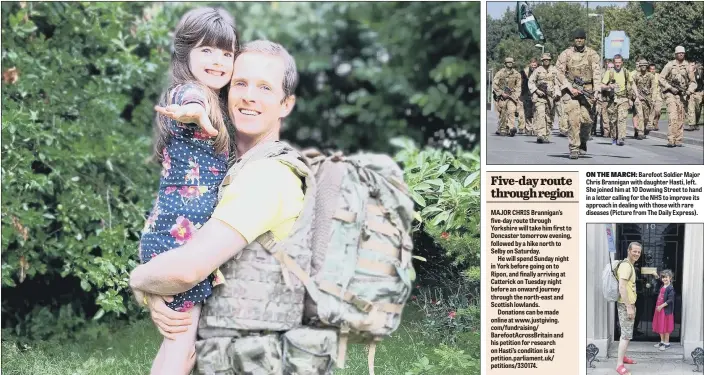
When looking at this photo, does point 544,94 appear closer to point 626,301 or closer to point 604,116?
point 604,116

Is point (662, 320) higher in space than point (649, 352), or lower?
higher

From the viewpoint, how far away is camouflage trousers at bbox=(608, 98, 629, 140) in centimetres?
564

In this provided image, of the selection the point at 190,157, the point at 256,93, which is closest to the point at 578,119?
the point at 256,93

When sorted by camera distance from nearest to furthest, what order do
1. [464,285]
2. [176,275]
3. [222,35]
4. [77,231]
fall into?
[176,275], [222,35], [464,285], [77,231]

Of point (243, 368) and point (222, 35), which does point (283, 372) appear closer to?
point (243, 368)

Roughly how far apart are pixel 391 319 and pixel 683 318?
7.62 ft

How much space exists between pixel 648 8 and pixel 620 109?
61 cm

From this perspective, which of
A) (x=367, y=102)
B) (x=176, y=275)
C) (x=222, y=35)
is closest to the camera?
(x=176, y=275)

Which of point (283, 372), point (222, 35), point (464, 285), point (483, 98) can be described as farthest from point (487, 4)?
Answer: point (283, 372)

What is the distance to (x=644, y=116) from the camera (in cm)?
568

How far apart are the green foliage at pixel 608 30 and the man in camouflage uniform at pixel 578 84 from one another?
0.05 meters

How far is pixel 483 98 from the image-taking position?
566cm

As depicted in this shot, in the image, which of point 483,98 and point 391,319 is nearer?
point 391,319

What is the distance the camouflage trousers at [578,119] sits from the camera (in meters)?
5.59
